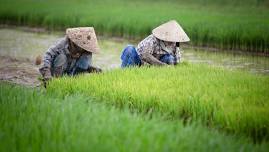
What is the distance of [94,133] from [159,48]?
3.30 meters

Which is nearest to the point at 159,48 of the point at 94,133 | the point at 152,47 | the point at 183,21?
the point at 152,47

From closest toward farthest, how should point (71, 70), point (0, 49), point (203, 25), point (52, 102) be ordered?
point (52, 102)
point (71, 70)
point (0, 49)
point (203, 25)

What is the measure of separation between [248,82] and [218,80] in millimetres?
329

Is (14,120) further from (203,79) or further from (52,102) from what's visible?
(203,79)

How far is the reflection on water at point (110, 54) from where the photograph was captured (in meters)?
9.81

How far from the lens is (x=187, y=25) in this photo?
12977 millimetres

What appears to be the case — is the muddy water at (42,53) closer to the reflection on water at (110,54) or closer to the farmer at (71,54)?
the reflection on water at (110,54)

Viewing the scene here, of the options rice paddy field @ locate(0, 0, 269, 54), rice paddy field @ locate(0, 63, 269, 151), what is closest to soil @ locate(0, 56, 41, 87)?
rice paddy field @ locate(0, 63, 269, 151)

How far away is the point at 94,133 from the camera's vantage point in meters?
3.65

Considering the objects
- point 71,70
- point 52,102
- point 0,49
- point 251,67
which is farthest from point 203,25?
point 52,102

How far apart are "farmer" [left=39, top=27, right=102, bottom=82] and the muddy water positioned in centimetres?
141

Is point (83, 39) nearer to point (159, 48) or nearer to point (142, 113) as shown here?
point (159, 48)

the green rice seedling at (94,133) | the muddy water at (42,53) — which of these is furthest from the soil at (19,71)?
the green rice seedling at (94,133)

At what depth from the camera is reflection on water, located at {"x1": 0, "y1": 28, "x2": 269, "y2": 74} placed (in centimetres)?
981
